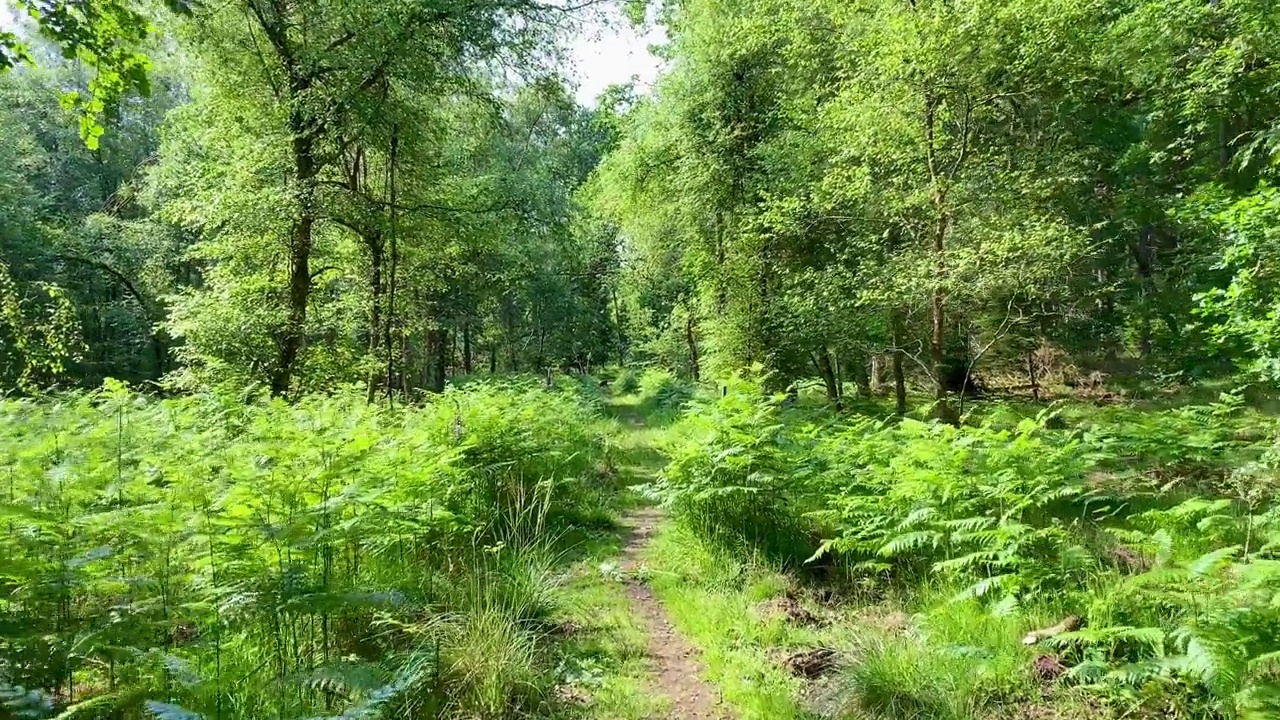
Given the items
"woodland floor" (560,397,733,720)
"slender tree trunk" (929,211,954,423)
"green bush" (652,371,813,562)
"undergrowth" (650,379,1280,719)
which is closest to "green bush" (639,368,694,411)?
"slender tree trunk" (929,211,954,423)

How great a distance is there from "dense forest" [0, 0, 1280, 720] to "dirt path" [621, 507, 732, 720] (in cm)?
3

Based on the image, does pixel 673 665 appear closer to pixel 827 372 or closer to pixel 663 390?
pixel 827 372

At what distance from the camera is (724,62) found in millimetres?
14648

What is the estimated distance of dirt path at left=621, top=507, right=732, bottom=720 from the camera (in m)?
3.56

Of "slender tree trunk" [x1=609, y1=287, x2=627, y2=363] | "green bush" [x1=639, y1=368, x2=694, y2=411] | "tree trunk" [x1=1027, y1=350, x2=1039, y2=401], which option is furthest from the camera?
"slender tree trunk" [x1=609, y1=287, x2=627, y2=363]

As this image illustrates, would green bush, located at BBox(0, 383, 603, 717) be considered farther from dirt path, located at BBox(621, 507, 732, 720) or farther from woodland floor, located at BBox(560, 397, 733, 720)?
dirt path, located at BBox(621, 507, 732, 720)

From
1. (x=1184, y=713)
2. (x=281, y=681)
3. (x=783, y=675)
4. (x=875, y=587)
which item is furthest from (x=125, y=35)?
(x=1184, y=713)

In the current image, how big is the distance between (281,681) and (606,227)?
2971cm

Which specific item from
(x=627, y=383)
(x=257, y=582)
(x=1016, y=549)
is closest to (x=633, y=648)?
(x=257, y=582)

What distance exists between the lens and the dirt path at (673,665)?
11.7ft

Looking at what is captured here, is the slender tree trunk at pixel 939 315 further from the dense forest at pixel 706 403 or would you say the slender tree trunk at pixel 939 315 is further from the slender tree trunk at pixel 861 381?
the slender tree trunk at pixel 861 381

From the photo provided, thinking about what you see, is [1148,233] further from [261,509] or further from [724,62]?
[261,509]

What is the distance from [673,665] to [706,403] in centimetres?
556

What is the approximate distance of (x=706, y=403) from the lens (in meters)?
9.45
